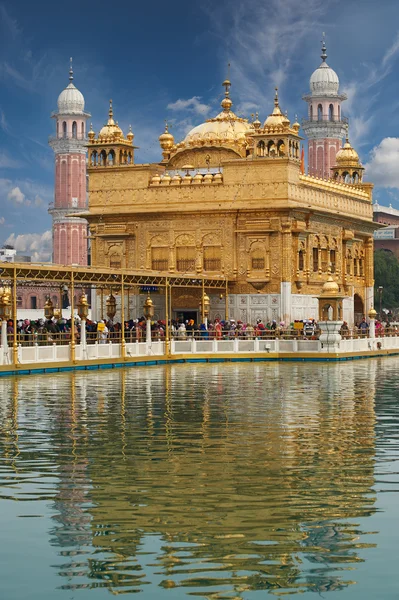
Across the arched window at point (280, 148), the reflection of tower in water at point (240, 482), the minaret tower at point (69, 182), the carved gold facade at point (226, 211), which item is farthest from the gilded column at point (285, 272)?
the minaret tower at point (69, 182)

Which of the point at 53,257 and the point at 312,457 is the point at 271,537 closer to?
the point at 312,457

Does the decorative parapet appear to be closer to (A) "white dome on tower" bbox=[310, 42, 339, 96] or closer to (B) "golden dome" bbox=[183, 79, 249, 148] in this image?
(B) "golden dome" bbox=[183, 79, 249, 148]

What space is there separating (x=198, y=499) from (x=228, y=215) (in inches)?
1223

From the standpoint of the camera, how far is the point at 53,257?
326 feet

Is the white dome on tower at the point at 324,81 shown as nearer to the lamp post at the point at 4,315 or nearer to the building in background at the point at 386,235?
the building in background at the point at 386,235

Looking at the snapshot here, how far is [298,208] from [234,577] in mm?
33389

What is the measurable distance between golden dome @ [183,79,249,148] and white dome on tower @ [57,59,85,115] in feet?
177

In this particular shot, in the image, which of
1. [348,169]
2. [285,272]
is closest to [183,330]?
[285,272]

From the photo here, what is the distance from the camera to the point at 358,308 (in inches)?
2002

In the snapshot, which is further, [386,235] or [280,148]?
[386,235]

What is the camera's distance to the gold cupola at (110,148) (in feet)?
145

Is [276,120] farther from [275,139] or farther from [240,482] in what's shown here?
[240,482]

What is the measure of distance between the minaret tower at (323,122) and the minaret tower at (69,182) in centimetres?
1984

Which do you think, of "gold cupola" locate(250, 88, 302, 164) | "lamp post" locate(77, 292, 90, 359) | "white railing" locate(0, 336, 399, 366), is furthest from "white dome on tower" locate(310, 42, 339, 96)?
"lamp post" locate(77, 292, 90, 359)
